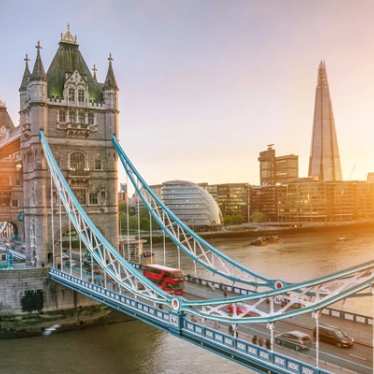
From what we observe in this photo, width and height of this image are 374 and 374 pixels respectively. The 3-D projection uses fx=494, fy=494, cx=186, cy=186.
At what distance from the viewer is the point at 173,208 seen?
429ft

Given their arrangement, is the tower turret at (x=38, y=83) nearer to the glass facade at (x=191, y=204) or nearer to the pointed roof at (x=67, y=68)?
the pointed roof at (x=67, y=68)

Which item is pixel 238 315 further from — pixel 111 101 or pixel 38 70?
pixel 38 70

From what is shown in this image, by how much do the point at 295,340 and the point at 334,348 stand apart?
1.48m

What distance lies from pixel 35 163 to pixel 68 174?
2709mm

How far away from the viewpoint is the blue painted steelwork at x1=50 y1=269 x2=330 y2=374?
16.1 metres

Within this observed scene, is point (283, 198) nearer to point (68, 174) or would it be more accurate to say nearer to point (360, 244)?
point (360, 244)

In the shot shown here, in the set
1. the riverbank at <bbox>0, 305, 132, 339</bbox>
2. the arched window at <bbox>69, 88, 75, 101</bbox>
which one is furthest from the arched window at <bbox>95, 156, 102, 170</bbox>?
the riverbank at <bbox>0, 305, 132, 339</bbox>

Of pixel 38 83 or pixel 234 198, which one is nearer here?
pixel 38 83

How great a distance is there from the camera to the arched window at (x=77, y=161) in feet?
133

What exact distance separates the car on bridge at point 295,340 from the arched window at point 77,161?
83.6 feet

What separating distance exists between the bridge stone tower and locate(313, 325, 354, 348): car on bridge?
24.6m

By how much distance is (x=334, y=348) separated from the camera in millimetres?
18953

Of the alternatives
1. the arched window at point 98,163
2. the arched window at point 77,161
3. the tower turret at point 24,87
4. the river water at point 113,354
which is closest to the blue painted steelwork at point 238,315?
the river water at point 113,354

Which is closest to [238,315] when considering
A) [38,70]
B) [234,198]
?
[38,70]
